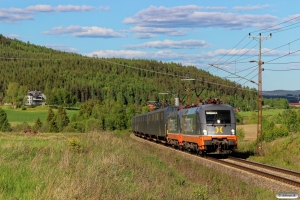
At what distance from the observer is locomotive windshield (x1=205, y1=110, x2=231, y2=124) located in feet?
89.7

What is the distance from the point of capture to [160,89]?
554 feet

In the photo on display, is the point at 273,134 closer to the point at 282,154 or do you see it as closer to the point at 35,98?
the point at 282,154

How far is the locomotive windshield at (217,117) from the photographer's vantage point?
27.3 metres

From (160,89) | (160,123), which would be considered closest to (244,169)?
(160,123)

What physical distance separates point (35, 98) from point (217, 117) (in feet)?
545

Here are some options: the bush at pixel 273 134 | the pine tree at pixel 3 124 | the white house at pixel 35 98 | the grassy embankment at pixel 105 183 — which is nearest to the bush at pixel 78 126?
the pine tree at pixel 3 124

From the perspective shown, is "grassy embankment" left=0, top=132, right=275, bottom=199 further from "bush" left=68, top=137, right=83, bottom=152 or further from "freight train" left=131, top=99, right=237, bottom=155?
"freight train" left=131, top=99, right=237, bottom=155

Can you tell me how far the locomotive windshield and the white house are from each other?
515ft

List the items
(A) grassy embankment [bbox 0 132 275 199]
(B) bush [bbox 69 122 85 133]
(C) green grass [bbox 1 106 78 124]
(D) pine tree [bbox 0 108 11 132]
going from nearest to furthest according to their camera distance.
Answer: (A) grassy embankment [bbox 0 132 275 199]
(D) pine tree [bbox 0 108 11 132]
(B) bush [bbox 69 122 85 133]
(C) green grass [bbox 1 106 78 124]

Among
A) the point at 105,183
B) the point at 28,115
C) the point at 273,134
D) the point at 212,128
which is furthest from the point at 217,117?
the point at 28,115

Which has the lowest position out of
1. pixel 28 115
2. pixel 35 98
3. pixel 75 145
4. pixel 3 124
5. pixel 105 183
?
pixel 3 124

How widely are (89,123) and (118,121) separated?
1120 cm

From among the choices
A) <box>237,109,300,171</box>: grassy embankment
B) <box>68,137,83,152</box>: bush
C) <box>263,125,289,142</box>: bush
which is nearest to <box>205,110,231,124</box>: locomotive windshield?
<box>237,109,300,171</box>: grassy embankment

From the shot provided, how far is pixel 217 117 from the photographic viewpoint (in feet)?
89.9
